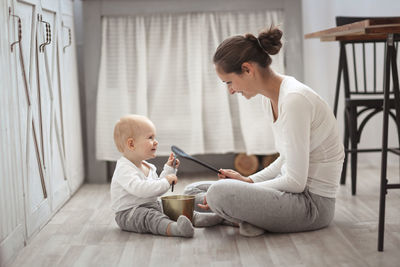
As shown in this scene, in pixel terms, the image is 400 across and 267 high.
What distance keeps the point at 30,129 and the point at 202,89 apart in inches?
51.0

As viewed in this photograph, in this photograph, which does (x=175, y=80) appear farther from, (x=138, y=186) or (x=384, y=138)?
(x=384, y=138)

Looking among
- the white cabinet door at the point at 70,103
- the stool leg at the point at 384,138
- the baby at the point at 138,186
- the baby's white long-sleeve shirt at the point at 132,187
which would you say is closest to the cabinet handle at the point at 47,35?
the white cabinet door at the point at 70,103

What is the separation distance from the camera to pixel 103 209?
8.78ft

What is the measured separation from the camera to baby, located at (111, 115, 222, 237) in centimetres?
218

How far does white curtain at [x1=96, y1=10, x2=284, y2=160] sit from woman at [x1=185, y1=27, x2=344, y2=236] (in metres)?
1.11

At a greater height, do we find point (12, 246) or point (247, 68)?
point (247, 68)

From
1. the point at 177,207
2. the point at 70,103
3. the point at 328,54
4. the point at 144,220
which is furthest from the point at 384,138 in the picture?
the point at 328,54

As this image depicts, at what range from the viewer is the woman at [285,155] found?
199cm

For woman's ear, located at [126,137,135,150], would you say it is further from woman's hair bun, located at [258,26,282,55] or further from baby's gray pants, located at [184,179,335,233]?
woman's hair bun, located at [258,26,282,55]

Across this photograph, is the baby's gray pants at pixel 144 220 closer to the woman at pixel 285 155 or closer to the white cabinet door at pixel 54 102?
the woman at pixel 285 155

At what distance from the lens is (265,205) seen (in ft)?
6.71

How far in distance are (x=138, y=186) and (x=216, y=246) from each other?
0.39 meters

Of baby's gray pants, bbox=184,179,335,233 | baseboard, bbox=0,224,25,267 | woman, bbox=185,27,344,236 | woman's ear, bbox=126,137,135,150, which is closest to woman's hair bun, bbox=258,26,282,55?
woman, bbox=185,27,344,236

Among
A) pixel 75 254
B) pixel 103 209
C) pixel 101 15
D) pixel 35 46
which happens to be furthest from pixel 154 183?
pixel 101 15
